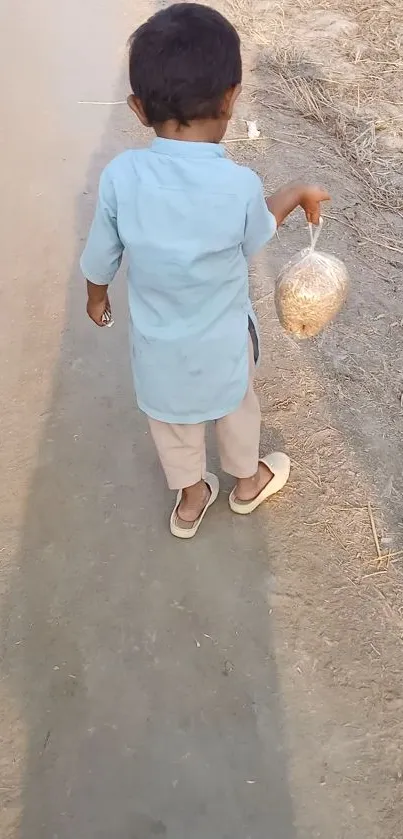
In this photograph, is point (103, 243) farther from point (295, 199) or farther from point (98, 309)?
point (295, 199)

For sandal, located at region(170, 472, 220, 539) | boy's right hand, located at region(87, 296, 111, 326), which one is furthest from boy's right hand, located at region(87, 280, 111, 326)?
sandal, located at region(170, 472, 220, 539)

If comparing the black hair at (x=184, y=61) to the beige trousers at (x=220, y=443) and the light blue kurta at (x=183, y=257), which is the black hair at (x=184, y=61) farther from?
the beige trousers at (x=220, y=443)

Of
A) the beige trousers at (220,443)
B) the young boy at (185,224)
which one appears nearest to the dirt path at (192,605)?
the beige trousers at (220,443)

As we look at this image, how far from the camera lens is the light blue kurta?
1378 millimetres

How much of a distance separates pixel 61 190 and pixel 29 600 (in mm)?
1947

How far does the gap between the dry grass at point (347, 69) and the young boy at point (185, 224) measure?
1.77m

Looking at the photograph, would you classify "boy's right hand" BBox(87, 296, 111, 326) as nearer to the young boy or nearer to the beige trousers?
the young boy

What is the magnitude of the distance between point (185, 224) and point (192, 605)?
969 mm

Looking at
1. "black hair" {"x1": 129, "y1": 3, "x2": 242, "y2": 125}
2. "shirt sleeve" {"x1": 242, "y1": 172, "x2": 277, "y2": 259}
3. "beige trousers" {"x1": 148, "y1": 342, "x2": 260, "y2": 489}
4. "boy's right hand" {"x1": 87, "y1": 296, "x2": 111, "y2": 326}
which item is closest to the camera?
"black hair" {"x1": 129, "y1": 3, "x2": 242, "y2": 125}

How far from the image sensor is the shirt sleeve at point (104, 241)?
1427mm

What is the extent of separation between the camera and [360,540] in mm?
2043

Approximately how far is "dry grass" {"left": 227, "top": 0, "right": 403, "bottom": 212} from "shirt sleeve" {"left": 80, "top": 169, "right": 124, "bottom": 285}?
1.88m

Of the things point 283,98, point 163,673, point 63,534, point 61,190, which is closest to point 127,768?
point 163,673

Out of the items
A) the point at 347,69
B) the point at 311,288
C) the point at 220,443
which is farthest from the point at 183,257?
the point at 347,69
